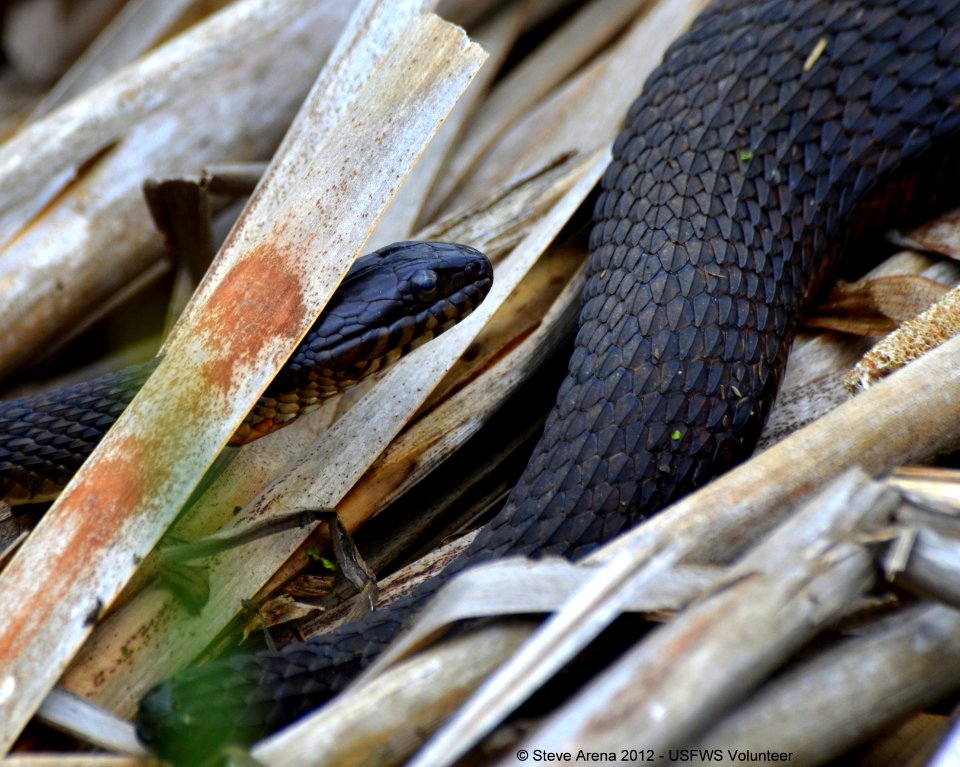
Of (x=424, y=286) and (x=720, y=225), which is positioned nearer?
(x=720, y=225)

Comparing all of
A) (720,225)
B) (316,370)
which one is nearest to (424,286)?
(316,370)

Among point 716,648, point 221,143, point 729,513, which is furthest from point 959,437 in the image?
point 221,143

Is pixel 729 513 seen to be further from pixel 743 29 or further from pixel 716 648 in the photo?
pixel 743 29

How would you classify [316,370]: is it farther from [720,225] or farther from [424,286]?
[720,225]

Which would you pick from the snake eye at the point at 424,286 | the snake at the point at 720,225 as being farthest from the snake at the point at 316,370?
the snake at the point at 720,225

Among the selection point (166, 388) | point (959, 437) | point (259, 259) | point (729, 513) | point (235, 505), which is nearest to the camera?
point (729, 513)

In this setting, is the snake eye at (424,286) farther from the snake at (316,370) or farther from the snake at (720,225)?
the snake at (720,225)
